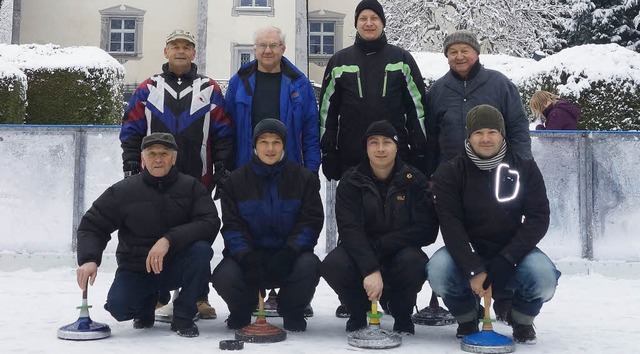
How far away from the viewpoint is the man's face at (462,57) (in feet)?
16.5

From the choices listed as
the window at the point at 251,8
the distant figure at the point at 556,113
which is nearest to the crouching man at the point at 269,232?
the distant figure at the point at 556,113

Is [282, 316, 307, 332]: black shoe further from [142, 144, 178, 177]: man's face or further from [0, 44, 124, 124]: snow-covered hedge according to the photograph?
[0, 44, 124, 124]: snow-covered hedge

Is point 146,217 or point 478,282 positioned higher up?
point 146,217

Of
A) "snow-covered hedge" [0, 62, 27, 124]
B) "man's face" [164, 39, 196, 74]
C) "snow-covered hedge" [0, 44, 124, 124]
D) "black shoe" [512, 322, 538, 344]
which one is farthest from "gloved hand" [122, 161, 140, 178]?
"snow-covered hedge" [0, 44, 124, 124]

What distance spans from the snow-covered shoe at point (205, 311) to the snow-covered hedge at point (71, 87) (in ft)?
18.9

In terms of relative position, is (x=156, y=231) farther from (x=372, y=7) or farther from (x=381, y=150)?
(x=372, y=7)

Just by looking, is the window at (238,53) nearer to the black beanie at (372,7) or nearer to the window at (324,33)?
the window at (324,33)

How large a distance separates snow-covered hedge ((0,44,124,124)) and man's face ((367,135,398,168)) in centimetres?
658

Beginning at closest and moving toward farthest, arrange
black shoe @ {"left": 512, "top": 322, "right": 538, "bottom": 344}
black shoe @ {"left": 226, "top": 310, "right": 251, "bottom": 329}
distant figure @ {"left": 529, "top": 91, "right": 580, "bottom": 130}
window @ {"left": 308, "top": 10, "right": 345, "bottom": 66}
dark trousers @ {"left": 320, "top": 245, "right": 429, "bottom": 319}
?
1. black shoe @ {"left": 512, "top": 322, "right": 538, "bottom": 344}
2. dark trousers @ {"left": 320, "top": 245, "right": 429, "bottom": 319}
3. black shoe @ {"left": 226, "top": 310, "right": 251, "bottom": 329}
4. distant figure @ {"left": 529, "top": 91, "right": 580, "bottom": 130}
5. window @ {"left": 308, "top": 10, "right": 345, "bottom": 66}

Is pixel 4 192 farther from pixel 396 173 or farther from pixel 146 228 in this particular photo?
pixel 396 173

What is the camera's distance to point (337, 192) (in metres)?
4.74

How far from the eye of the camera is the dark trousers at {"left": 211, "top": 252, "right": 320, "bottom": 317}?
183 inches

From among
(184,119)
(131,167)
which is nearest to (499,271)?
(184,119)

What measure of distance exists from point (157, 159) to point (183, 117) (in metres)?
0.57
